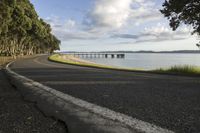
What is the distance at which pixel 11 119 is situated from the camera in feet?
16.8

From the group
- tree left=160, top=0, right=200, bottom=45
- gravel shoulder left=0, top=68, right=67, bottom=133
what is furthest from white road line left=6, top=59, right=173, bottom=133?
tree left=160, top=0, right=200, bottom=45

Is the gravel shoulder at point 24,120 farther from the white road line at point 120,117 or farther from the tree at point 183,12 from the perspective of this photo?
the tree at point 183,12

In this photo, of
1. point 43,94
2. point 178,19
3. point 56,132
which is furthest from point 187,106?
point 178,19

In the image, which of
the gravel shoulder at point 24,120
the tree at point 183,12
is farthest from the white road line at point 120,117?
the tree at point 183,12

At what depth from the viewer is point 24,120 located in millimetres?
5027

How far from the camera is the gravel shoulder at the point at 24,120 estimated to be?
14.5 feet

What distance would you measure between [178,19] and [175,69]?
13.2 feet

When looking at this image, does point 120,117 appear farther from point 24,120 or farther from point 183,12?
point 183,12

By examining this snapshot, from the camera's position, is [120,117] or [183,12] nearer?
[120,117]

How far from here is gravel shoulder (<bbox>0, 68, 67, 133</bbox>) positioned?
4410mm

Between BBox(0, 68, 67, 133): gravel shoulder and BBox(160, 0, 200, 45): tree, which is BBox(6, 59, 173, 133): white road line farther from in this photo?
BBox(160, 0, 200, 45): tree

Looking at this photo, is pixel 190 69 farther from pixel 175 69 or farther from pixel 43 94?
pixel 43 94

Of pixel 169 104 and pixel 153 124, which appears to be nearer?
pixel 153 124

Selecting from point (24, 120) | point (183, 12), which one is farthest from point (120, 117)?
point (183, 12)
